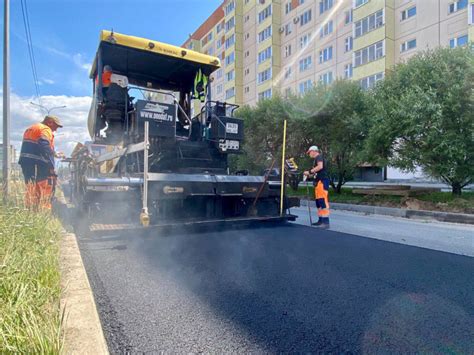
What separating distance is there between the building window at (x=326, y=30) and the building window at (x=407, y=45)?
23.7 ft

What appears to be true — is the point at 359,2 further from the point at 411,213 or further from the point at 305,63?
the point at 411,213

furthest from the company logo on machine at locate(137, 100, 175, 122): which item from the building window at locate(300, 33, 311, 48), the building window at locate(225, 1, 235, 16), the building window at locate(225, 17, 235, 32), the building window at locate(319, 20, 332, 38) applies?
the building window at locate(225, 1, 235, 16)

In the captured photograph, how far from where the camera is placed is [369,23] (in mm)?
24297

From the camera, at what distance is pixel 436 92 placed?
344 inches

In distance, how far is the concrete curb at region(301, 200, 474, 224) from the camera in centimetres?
730

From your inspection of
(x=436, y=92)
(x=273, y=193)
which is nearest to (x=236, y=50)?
(x=436, y=92)

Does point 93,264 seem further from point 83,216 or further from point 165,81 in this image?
point 165,81

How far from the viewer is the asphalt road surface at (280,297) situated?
A: 1980 millimetres

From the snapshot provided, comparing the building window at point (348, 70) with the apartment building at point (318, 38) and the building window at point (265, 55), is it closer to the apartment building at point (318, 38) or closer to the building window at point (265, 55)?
the apartment building at point (318, 38)

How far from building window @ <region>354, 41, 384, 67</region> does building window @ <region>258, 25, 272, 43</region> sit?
13.4m

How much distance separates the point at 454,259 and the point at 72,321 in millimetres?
3756

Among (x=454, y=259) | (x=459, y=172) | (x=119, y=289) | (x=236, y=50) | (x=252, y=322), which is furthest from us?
(x=236, y=50)

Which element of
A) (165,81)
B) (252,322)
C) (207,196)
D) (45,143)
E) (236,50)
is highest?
(236,50)

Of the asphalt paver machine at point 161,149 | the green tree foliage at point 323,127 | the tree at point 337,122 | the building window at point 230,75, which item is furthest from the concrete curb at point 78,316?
the building window at point 230,75
